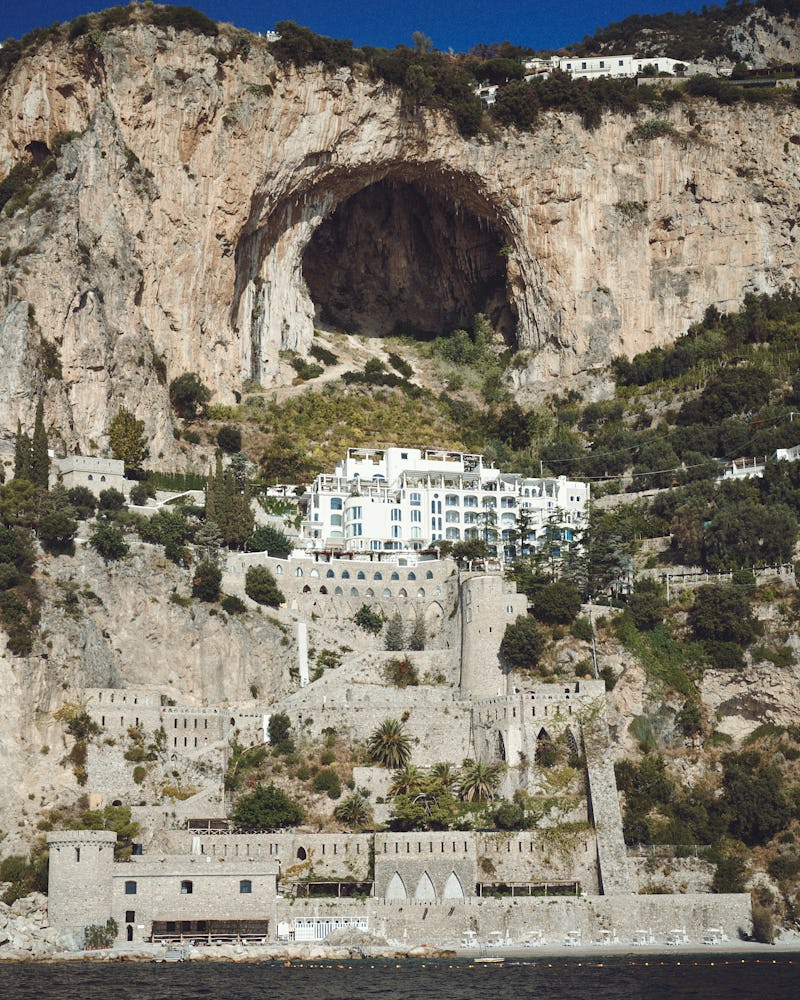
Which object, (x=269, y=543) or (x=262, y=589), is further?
(x=269, y=543)

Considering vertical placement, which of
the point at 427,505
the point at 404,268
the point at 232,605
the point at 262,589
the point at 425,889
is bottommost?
the point at 425,889

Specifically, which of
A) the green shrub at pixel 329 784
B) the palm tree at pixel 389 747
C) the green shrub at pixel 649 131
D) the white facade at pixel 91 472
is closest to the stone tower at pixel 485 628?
the palm tree at pixel 389 747

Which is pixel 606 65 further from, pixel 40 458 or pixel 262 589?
pixel 40 458

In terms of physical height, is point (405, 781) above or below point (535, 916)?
above

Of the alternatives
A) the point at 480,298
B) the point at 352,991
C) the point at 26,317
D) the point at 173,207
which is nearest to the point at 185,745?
the point at 352,991

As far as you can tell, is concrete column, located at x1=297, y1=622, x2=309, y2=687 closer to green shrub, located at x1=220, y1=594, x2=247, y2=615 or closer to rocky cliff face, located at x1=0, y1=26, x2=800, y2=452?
green shrub, located at x1=220, y1=594, x2=247, y2=615

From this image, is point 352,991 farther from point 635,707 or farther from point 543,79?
point 543,79

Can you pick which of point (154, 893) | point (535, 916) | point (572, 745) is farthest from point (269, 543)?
point (535, 916)
